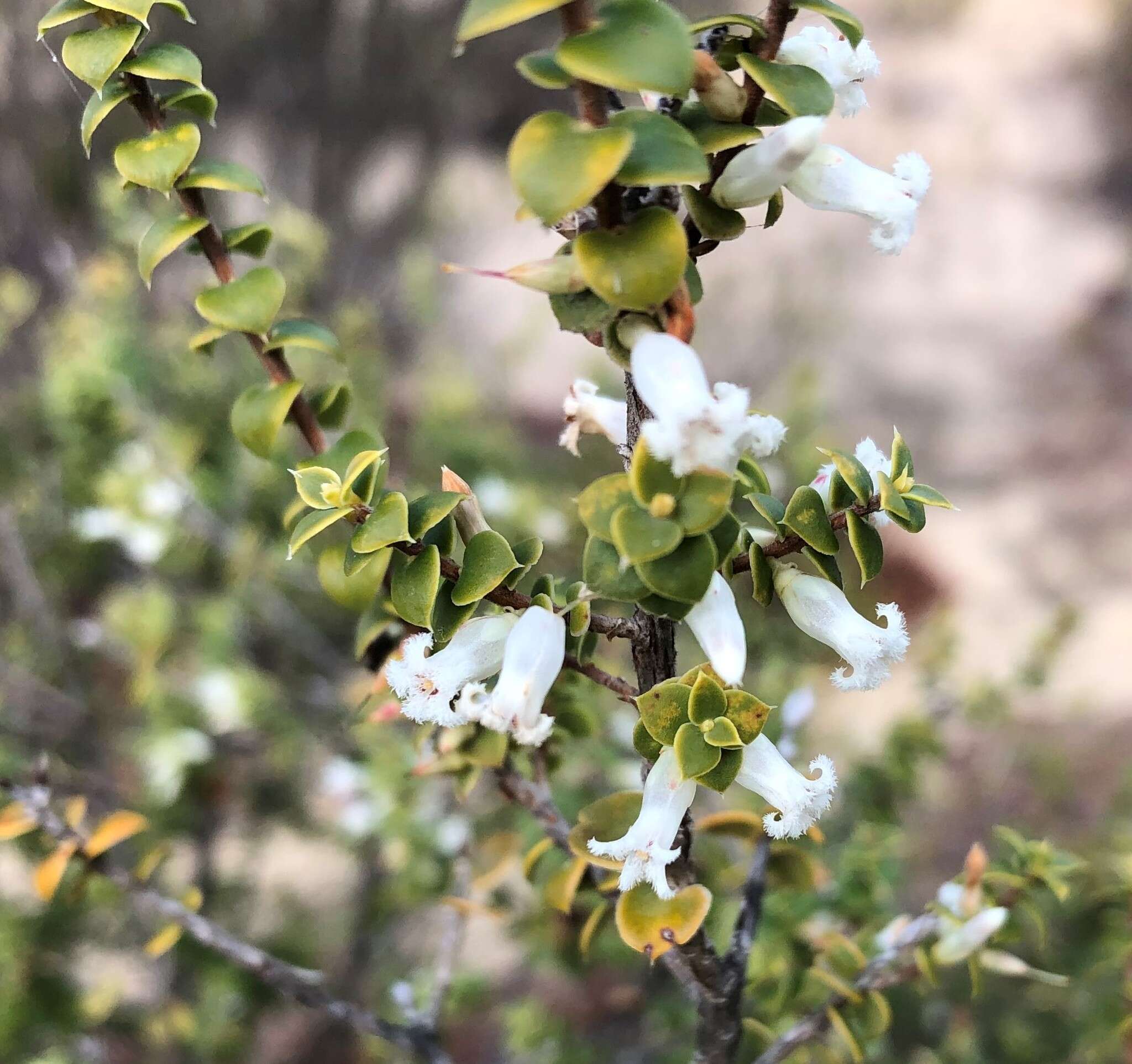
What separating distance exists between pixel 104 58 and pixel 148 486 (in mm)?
782

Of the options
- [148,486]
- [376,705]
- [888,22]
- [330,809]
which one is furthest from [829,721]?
[888,22]

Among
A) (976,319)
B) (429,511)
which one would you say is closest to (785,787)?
(429,511)

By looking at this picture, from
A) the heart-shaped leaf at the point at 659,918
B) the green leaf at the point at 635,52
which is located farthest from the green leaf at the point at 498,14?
the heart-shaped leaf at the point at 659,918

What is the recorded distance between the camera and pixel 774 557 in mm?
246

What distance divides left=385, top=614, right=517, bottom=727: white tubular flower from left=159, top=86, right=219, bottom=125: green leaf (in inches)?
Answer: 7.4

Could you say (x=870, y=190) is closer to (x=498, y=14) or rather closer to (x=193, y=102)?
(x=498, y=14)

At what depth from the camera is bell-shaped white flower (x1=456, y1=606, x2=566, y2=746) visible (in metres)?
0.23

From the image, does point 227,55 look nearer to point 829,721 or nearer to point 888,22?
point 829,721

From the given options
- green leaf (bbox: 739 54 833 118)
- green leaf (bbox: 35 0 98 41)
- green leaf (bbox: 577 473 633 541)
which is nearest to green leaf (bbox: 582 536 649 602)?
green leaf (bbox: 577 473 633 541)

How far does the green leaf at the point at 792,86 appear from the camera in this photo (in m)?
0.19

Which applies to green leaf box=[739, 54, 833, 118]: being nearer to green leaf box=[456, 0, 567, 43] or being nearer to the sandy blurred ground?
green leaf box=[456, 0, 567, 43]

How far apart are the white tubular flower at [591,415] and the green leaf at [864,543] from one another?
74 mm

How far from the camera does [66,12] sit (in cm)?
25

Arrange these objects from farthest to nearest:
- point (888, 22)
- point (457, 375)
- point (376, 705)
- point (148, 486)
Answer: point (888, 22) < point (457, 375) < point (148, 486) < point (376, 705)
